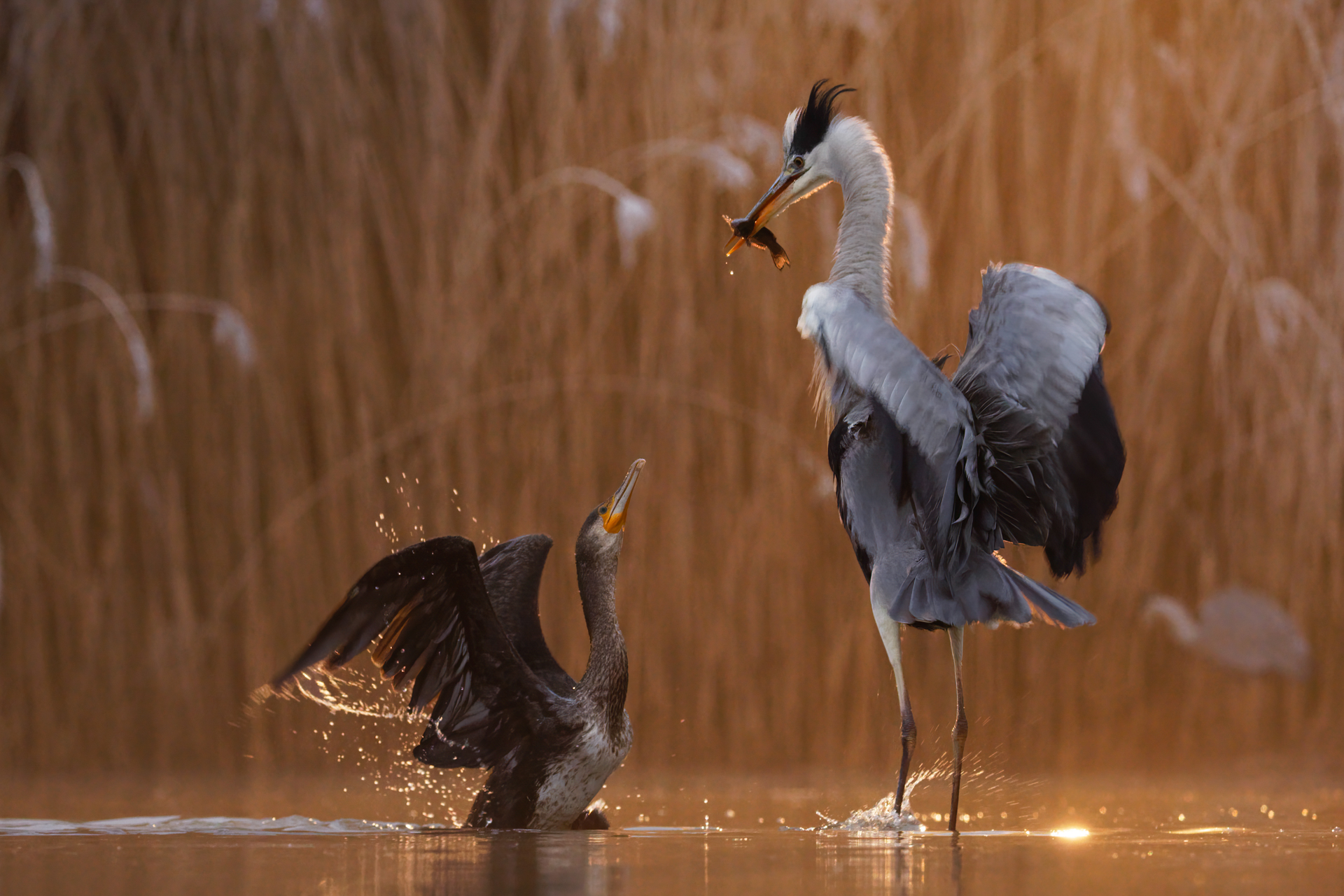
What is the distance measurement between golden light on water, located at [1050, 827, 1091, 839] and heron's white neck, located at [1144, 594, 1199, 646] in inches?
87.3

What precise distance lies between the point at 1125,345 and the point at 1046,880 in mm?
3951

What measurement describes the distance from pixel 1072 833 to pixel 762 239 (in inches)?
72.9

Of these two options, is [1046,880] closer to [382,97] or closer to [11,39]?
[382,97]

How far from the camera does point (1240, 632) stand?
20.0 ft

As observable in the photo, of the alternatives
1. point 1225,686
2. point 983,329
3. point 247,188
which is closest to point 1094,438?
point 983,329

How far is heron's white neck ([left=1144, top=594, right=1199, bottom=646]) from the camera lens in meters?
6.01

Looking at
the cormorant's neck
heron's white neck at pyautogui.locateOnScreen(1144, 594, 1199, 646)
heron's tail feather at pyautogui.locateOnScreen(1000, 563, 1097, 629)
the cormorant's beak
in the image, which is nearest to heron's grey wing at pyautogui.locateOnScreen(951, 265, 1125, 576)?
heron's tail feather at pyautogui.locateOnScreen(1000, 563, 1097, 629)

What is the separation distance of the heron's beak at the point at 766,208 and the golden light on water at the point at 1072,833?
1.80m

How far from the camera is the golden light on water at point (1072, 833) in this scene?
3.69 m

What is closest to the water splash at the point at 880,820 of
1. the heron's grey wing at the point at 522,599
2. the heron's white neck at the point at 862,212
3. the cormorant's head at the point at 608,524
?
the heron's grey wing at the point at 522,599

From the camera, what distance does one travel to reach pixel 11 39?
669cm

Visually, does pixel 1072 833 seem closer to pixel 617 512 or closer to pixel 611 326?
pixel 617 512

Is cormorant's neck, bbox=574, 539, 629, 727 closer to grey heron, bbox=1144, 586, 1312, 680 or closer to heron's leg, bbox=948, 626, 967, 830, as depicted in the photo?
heron's leg, bbox=948, 626, 967, 830

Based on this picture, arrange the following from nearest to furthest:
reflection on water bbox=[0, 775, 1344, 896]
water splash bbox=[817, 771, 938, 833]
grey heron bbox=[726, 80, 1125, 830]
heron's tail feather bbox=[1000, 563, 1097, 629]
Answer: reflection on water bbox=[0, 775, 1344, 896] < heron's tail feather bbox=[1000, 563, 1097, 629] < grey heron bbox=[726, 80, 1125, 830] < water splash bbox=[817, 771, 938, 833]
